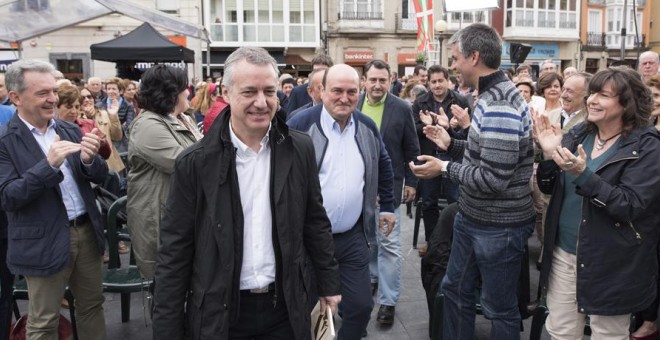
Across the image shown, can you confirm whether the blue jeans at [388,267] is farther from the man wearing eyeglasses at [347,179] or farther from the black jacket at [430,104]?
the black jacket at [430,104]

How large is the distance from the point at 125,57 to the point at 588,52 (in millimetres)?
32044

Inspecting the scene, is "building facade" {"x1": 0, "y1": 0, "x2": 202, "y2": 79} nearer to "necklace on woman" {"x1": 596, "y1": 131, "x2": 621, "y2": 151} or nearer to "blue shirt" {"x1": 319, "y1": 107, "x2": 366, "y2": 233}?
"blue shirt" {"x1": 319, "y1": 107, "x2": 366, "y2": 233}

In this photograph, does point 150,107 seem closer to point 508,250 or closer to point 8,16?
point 508,250

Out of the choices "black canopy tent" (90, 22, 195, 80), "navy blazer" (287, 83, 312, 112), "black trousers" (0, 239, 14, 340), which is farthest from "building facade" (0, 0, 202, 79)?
"black trousers" (0, 239, 14, 340)

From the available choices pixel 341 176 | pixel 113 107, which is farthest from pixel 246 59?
pixel 113 107

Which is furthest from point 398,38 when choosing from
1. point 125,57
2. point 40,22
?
point 40,22

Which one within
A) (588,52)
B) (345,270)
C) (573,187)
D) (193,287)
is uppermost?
(588,52)

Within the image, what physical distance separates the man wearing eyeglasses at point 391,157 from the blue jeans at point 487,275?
982 millimetres

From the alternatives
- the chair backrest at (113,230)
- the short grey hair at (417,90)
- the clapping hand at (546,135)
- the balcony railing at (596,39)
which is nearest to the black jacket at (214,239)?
the clapping hand at (546,135)

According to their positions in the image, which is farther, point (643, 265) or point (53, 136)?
point (53, 136)

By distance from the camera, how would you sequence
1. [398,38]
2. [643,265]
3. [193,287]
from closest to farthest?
[193,287], [643,265], [398,38]

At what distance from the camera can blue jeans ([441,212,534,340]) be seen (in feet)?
10.0

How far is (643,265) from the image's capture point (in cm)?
274

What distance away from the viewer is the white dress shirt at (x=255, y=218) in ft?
7.36
